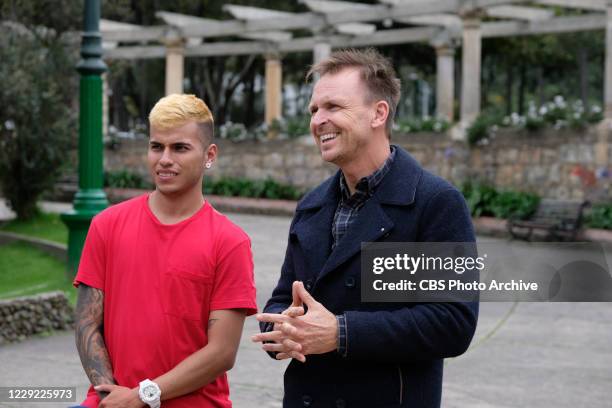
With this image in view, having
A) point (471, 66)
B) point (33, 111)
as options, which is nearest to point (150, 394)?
point (33, 111)

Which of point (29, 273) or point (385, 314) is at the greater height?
point (385, 314)

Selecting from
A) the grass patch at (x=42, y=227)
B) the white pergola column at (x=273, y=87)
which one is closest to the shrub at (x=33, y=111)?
the grass patch at (x=42, y=227)

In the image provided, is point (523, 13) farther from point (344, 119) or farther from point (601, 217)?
point (344, 119)

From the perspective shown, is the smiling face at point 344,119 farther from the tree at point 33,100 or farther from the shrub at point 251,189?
the shrub at point 251,189

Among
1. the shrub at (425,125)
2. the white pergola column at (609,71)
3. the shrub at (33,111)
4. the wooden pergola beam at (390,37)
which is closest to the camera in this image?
the shrub at (33,111)

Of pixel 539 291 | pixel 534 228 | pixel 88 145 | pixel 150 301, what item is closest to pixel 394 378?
pixel 539 291

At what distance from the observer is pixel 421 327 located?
8.72 feet

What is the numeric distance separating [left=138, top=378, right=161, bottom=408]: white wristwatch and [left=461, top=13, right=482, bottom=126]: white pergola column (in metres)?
17.7

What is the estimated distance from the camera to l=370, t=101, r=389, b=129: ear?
2.84 m

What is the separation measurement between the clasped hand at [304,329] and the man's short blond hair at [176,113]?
2.18ft

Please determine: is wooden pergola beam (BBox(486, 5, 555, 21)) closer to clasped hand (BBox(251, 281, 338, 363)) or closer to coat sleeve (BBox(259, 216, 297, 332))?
coat sleeve (BBox(259, 216, 297, 332))

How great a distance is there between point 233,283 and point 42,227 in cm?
1491

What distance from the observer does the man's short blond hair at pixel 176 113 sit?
3074 mm

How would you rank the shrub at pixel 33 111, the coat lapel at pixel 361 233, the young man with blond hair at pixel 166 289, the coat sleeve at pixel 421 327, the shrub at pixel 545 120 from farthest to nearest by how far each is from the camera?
1. the shrub at pixel 545 120
2. the shrub at pixel 33 111
3. the young man with blond hair at pixel 166 289
4. the coat lapel at pixel 361 233
5. the coat sleeve at pixel 421 327
